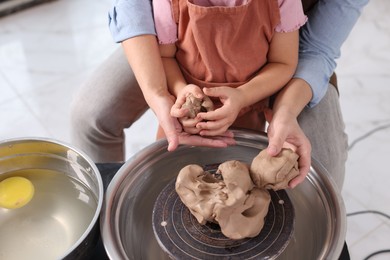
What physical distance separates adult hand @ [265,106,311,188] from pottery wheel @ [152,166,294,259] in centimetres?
6

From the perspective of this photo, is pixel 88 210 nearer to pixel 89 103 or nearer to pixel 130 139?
pixel 89 103

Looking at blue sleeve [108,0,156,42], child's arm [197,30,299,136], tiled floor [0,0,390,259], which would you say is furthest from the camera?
tiled floor [0,0,390,259]

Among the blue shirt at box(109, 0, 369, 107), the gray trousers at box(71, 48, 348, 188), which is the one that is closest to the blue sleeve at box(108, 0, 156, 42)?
the blue shirt at box(109, 0, 369, 107)

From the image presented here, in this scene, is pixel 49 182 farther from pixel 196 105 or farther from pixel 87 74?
pixel 87 74

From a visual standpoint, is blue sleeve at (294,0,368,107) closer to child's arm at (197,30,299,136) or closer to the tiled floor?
child's arm at (197,30,299,136)

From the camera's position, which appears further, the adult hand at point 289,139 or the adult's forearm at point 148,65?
the adult's forearm at point 148,65

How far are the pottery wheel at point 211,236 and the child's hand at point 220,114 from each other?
0.12 m

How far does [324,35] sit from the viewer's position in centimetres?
92

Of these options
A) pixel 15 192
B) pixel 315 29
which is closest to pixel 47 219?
pixel 15 192

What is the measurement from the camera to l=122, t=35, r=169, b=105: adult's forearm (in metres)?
0.84

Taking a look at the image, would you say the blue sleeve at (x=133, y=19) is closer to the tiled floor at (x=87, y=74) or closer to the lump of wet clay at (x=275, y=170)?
the lump of wet clay at (x=275, y=170)

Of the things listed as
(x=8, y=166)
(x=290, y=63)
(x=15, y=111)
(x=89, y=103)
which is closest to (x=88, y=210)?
(x=8, y=166)

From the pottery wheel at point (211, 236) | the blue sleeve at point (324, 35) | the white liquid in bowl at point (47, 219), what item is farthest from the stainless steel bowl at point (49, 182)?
the blue sleeve at point (324, 35)

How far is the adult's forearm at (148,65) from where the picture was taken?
0.84 m
